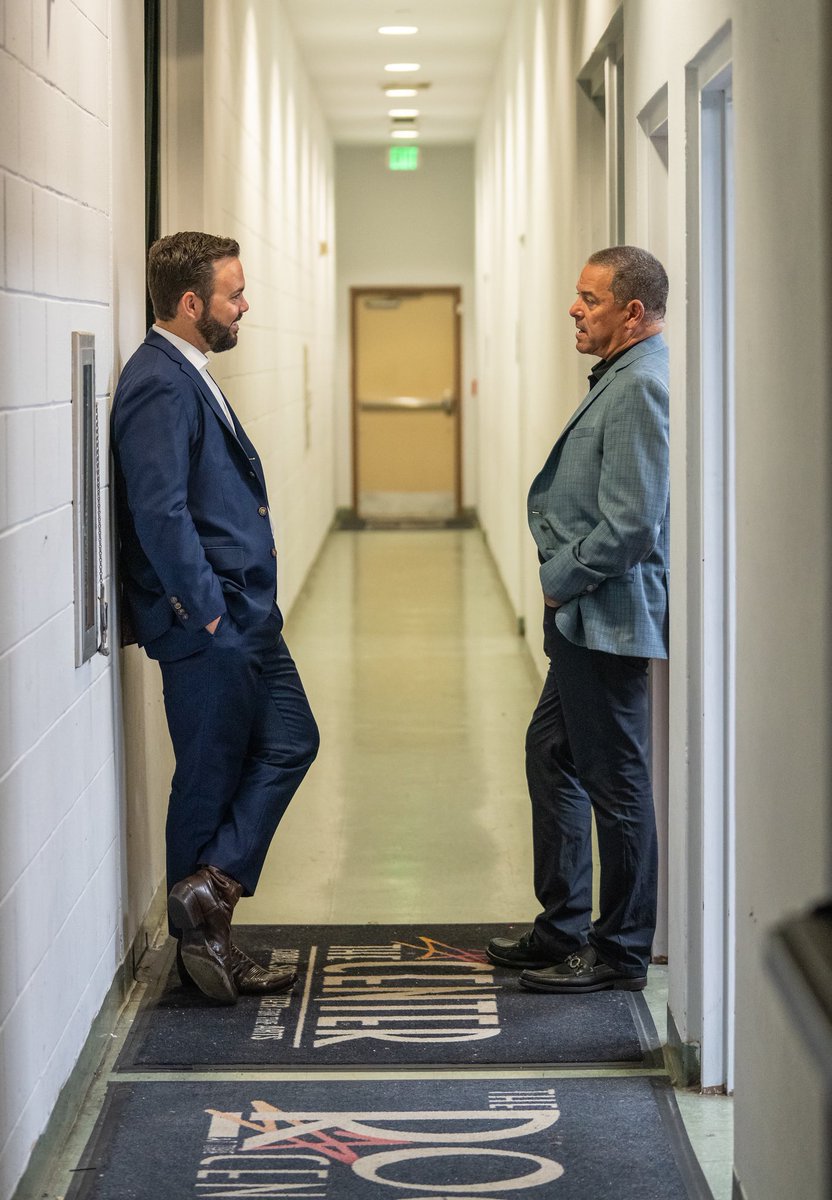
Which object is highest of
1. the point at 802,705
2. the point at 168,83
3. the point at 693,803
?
the point at 168,83

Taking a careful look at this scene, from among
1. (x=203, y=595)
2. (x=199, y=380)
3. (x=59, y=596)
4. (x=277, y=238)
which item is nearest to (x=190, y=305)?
(x=199, y=380)

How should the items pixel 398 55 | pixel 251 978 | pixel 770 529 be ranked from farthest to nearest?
1. pixel 398 55
2. pixel 251 978
3. pixel 770 529

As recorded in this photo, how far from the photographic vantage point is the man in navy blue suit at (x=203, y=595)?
3271 millimetres

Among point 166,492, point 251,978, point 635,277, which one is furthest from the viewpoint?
point 251,978

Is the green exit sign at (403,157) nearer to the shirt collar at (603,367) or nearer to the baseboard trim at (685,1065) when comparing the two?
the shirt collar at (603,367)

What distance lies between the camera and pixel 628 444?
3301 millimetres

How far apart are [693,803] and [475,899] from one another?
1341mm

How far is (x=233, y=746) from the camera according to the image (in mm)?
3463

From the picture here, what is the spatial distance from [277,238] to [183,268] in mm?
5229

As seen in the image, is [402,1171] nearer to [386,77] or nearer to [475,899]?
[475,899]

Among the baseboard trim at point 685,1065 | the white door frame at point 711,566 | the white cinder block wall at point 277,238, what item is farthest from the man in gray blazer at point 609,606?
the white cinder block wall at point 277,238

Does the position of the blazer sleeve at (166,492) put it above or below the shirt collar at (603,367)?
below

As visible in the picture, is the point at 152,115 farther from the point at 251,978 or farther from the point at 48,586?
the point at 251,978

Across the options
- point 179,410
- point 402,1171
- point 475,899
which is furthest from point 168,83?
point 402,1171
